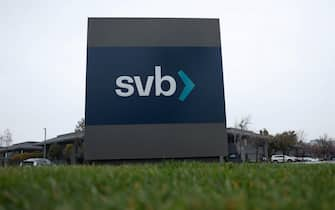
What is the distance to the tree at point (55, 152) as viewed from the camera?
35.1m

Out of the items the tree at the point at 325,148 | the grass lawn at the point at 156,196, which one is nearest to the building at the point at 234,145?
the tree at the point at 325,148

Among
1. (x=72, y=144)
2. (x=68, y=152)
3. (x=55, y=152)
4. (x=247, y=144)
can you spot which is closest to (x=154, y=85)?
(x=68, y=152)

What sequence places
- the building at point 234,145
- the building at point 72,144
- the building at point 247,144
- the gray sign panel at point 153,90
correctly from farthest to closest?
the building at point 247,144 → the building at point 234,145 → the building at point 72,144 → the gray sign panel at point 153,90

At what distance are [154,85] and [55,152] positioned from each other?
29.0 metres

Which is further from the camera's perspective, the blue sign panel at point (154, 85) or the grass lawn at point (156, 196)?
the blue sign panel at point (154, 85)

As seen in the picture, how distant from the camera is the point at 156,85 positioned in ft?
31.7

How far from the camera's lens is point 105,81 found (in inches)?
377

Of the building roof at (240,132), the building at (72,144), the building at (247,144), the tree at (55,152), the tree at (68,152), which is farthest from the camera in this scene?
the tree at (55,152)

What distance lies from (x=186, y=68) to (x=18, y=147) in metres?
42.9

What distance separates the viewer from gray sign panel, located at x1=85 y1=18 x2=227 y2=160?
9.50 metres

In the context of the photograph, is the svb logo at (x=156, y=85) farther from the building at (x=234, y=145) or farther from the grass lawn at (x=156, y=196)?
the building at (x=234, y=145)

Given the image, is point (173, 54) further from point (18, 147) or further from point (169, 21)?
point (18, 147)

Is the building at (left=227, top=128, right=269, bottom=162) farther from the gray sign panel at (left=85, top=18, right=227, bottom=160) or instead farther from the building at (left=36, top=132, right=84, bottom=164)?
the gray sign panel at (left=85, top=18, right=227, bottom=160)

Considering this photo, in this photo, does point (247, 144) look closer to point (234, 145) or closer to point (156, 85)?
point (234, 145)
